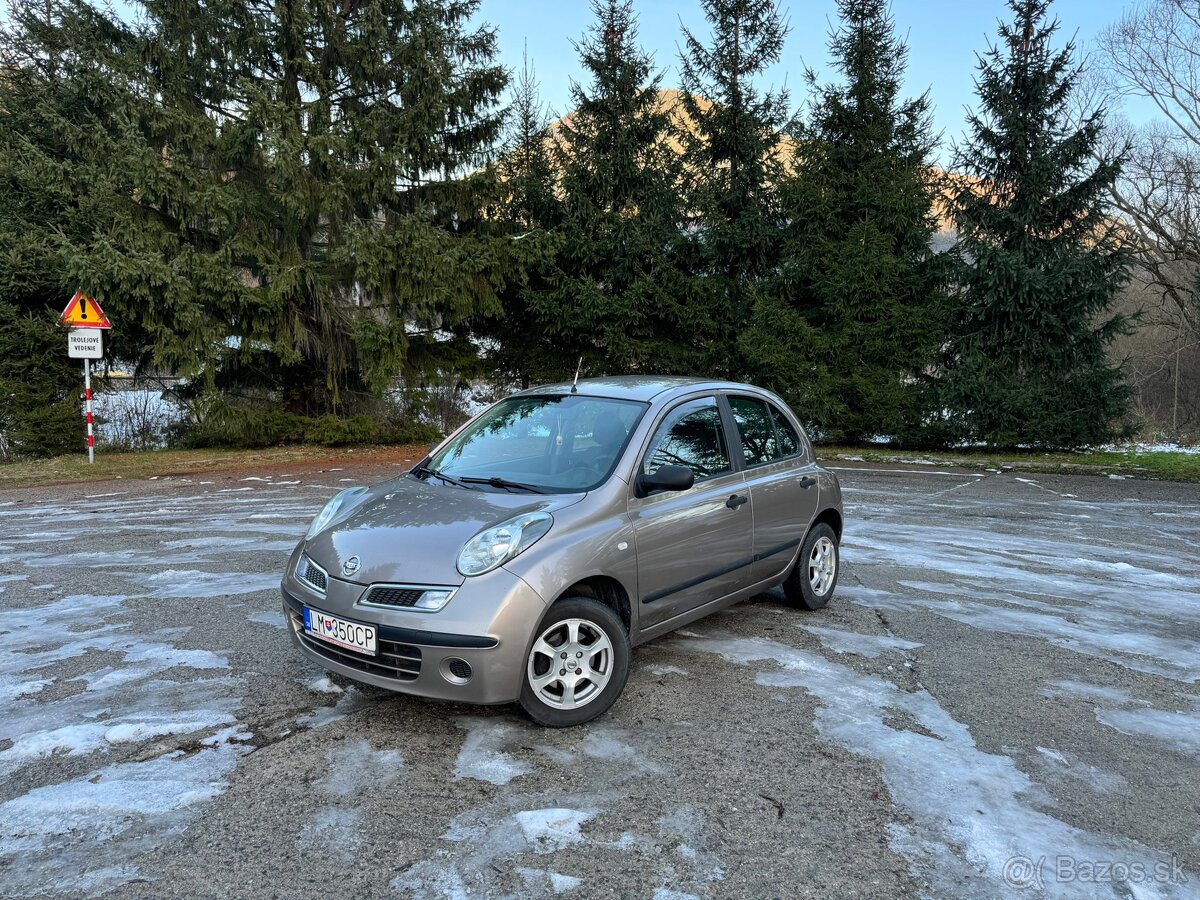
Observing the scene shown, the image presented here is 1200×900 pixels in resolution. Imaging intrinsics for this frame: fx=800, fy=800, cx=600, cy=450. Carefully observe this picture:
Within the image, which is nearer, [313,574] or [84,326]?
[313,574]

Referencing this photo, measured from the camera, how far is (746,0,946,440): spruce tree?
18.2m

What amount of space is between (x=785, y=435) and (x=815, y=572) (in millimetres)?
1021

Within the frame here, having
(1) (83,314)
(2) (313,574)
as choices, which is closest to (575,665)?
(2) (313,574)

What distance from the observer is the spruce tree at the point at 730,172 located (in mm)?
19609

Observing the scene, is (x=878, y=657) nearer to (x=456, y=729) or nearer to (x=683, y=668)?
(x=683, y=668)

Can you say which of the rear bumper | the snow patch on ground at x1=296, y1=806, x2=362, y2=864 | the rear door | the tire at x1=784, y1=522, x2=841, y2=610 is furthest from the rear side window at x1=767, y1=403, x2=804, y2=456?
the snow patch on ground at x1=296, y1=806, x2=362, y2=864

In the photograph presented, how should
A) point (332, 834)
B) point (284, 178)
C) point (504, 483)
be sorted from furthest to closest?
point (284, 178), point (504, 483), point (332, 834)

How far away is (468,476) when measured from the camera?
461 cm

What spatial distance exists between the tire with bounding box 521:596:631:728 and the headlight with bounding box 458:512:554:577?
33cm

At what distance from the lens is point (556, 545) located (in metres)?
3.74

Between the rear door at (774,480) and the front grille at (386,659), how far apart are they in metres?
2.38

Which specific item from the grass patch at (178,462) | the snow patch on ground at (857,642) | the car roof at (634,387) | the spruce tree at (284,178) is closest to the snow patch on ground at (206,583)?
the car roof at (634,387)

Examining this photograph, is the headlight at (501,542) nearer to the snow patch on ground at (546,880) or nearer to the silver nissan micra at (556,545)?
the silver nissan micra at (556,545)

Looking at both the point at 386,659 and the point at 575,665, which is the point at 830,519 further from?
the point at 386,659
